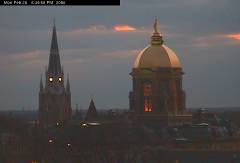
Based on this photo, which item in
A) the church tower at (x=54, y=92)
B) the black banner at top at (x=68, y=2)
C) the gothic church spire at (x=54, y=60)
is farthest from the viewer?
the gothic church spire at (x=54, y=60)

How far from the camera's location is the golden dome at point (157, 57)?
99.5m

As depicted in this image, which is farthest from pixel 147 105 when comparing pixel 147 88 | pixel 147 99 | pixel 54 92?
pixel 54 92

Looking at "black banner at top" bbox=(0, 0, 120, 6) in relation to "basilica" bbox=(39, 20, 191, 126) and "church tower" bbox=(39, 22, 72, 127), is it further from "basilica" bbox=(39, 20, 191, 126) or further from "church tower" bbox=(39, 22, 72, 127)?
"church tower" bbox=(39, 22, 72, 127)

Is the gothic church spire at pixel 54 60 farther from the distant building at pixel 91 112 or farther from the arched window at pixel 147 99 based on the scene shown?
the arched window at pixel 147 99

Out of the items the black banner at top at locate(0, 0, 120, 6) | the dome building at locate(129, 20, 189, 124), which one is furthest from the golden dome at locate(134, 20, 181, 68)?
the black banner at top at locate(0, 0, 120, 6)

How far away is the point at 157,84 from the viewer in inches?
3935

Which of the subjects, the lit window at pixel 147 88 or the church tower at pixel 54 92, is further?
the church tower at pixel 54 92

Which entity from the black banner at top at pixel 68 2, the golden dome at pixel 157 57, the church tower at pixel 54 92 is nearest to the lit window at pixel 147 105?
the golden dome at pixel 157 57

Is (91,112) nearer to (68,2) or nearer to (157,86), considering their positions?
(157,86)

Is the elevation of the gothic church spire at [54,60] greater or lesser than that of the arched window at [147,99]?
greater

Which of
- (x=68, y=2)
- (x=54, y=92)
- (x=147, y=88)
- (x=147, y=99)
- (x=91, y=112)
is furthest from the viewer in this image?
(x=54, y=92)

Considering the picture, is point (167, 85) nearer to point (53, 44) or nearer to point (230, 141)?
point (230, 141)

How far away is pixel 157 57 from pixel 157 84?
210cm

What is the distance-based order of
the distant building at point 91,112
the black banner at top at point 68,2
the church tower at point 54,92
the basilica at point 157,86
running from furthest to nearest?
Answer: 1. the church tower at point 54,92
2. the distant building at point 91,112
3. the basilica at point 157,86
4. the black banner at top at point 68,2
